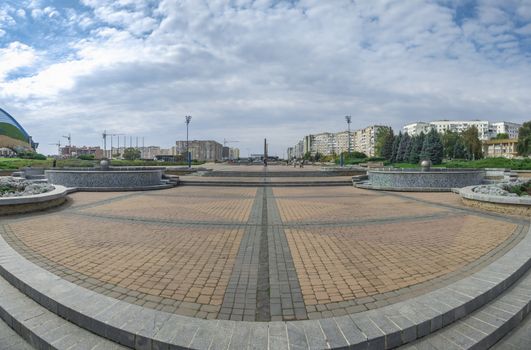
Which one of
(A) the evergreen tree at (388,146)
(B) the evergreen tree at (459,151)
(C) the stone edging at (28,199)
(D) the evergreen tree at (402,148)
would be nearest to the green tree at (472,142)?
(B) the evergreen tree at (459,151)

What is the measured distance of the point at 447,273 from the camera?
4.00 m

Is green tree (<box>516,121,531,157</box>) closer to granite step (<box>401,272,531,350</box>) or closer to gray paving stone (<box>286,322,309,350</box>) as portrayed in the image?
granite step (<box>401,272,531,350</box>)

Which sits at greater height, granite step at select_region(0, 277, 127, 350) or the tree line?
the tree line

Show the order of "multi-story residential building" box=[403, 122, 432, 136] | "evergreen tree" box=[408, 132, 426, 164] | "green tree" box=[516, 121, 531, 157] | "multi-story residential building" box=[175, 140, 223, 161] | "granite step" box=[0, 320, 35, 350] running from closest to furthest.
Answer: "granite step" box=[0, 320, 35, 350] → "green tree" box=[516, 121, 531, 157] → "evergreen tree" box=[408, 132, 426, 164] → "multi-story residential building" box=[403, 122, 432, 136] → "multi-story residential building" box=[175, 140, 223, 161]

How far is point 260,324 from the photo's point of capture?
2770 mm

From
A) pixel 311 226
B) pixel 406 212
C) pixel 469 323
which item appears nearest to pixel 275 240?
pixel 311 226

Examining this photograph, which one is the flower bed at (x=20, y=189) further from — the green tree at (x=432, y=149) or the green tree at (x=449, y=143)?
the green tree at (x=449, y=143)

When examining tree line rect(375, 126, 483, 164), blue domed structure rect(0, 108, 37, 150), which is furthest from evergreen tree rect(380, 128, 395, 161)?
blue domed structure rect(0, 108, 37, 150)

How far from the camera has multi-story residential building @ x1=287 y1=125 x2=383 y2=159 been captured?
13640cm

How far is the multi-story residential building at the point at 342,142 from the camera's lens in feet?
448

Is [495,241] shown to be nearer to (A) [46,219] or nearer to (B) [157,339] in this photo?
(B) [157,339]

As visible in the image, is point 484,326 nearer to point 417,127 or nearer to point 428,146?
point 428,146

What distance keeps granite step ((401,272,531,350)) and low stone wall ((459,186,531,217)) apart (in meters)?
6.27

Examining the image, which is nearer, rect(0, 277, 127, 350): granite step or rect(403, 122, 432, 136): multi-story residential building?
rect(0, 277, 127, 350): granite step
